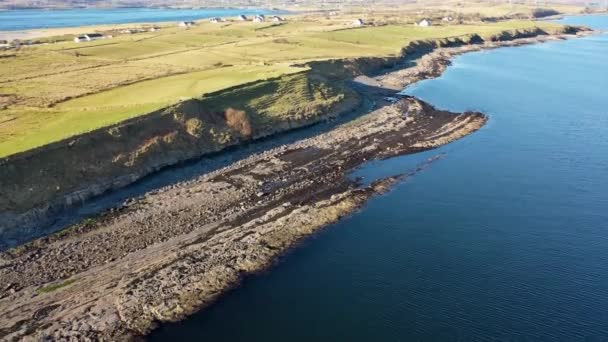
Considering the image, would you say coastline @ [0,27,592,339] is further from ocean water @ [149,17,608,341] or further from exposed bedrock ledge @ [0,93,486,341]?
ocean water @ [149,17,608,341]

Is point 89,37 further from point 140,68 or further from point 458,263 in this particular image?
point 458,263

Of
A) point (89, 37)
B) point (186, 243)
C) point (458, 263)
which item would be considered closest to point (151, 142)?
point (186, 243)

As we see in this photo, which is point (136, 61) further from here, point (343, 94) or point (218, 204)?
point (218, 204)

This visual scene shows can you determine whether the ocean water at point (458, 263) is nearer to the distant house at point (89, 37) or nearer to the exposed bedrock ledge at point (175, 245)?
the exposed bedrock ledge at point (175, 245)

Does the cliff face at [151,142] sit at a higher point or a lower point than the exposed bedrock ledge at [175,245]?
higher

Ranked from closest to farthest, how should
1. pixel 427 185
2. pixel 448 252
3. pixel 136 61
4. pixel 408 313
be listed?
1. pixel 408 313
2. pixel 448 252
3. pixel 427 185
4. pixel 136 61

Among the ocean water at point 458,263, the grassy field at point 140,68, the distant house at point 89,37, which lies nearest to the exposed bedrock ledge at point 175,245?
the ocean water at point 458,263

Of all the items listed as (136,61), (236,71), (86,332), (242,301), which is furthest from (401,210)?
(136,61)
